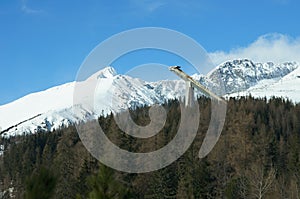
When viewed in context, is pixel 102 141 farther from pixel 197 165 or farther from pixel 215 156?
→ pixel 215 156

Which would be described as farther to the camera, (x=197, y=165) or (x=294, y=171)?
(x=294, y=171)

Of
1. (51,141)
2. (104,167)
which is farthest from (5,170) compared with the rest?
(104,167)

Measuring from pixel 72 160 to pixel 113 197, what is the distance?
5978 centimetres

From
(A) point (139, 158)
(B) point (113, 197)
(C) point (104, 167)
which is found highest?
(A) point (139, 158)

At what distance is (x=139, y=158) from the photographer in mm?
60062

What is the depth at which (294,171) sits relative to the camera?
69.9 metres

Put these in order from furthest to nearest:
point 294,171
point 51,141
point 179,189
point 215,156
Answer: point 51,141 < point 215,156 < point 294,171 < point 179,189

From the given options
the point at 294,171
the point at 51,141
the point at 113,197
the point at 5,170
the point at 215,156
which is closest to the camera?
the point at 113,197

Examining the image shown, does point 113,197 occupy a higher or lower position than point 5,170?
lower

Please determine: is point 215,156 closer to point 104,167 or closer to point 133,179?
point 133,179

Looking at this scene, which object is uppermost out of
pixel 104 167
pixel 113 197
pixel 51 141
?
pixel 51 141

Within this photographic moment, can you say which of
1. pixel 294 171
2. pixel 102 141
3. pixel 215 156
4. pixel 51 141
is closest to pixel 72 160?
pixel 102 141

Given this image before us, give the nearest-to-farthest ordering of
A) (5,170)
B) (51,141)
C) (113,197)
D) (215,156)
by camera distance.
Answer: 1. (113,197)
2. (215,156)
3. (5,170)
4. (51,141)

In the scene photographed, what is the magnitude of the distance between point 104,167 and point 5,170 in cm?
9744
